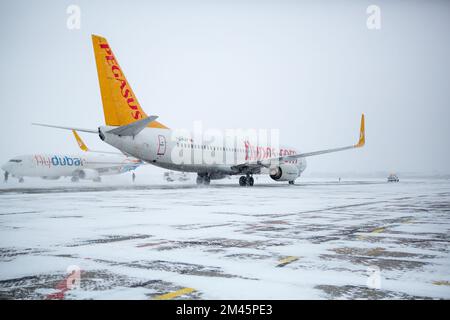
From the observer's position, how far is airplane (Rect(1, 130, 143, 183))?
48000mm

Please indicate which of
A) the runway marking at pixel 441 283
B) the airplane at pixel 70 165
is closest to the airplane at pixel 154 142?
the airplane at pixel 70 165

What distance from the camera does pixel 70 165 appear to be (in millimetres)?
53562

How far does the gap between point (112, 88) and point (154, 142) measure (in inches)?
188

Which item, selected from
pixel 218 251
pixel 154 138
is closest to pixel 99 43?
pixel 154 138

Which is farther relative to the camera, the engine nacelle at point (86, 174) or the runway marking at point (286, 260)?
the engine nacelle at point (86, 174)

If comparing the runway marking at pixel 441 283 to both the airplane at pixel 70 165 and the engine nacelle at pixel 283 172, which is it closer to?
the engine nacelle at pixel 283 172

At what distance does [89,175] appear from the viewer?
54.6 metres

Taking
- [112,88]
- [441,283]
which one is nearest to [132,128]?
[112,88]

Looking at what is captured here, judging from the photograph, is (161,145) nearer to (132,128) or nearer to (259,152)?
(132,128)

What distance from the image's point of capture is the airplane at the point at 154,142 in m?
26.8

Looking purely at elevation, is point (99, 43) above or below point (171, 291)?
above

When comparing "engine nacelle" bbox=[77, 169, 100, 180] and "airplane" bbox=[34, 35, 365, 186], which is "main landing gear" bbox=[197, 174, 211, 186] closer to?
"airplane" bbox=[34, 35, 365, 186]
